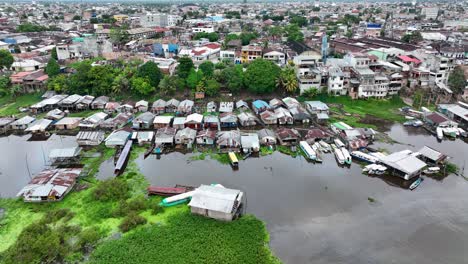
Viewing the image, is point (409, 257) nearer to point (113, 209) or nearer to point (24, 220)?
point (113, 209)

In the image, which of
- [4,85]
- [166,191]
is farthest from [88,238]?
[4,85]

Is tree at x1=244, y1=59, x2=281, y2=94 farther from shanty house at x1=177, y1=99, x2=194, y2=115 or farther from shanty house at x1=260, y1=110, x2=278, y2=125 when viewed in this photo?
shanty house at x1=177, y1=99, x2=194, y2=115

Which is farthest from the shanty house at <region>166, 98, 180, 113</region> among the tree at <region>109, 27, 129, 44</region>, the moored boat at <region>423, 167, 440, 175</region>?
the tree at <region>109, 27, 129, 44</region>

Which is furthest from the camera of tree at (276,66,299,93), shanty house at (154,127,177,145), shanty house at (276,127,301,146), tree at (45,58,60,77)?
tree at (45,58,60,77)

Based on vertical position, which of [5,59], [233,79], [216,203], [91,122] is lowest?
[216,203]

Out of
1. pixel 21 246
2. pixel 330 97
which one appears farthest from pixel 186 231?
pixel 330 97

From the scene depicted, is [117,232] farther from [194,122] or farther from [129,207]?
[194,122]
